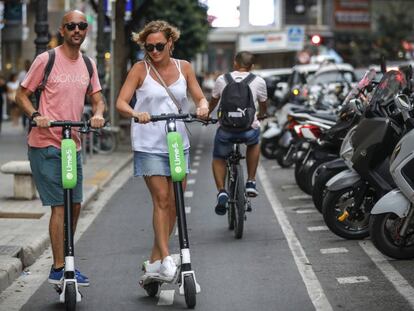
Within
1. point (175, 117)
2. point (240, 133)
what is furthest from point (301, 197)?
point (175, 117)

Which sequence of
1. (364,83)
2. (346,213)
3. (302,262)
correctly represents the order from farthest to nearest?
(364,83) < (346,213) < (302,262)

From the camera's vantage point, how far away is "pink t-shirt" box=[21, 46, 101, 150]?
24.8 ft

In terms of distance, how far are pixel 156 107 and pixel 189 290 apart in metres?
1.31

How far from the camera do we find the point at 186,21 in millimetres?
43344

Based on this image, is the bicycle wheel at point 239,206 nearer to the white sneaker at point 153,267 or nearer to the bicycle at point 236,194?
the bicycle at point 236,194

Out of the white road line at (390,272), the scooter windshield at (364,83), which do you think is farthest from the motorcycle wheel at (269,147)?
the white road line at (390,272)

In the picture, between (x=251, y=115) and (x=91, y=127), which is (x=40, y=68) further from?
(x=251, y=115)

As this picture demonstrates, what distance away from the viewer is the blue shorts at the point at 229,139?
36.0 feet

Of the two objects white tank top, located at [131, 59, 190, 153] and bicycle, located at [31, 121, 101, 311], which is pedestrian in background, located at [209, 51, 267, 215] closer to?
white tank top, located at [131, 59, 190, 153]

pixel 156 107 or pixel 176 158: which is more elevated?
pixel 156 107

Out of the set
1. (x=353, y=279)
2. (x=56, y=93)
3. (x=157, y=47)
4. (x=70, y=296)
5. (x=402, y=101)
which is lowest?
(x=353, y=279)

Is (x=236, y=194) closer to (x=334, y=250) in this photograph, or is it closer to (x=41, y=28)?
(x=334, y=250)

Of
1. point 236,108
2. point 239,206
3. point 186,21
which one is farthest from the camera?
point 186,21

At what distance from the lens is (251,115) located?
1085cm
